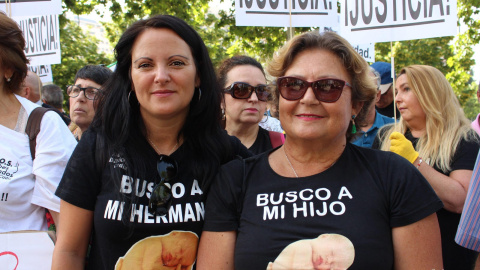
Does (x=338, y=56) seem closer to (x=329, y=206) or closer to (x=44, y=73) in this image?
(x=329, y=206)

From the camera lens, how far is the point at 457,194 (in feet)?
8.97

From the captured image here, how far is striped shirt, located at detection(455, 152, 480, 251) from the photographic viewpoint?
1.87 meters

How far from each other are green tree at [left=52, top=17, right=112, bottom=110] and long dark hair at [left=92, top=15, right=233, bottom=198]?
13.5 m

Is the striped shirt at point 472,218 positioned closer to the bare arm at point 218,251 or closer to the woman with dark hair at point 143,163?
the bare arm at point 218,251

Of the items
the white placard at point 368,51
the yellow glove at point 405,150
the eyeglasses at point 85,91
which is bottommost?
the yellow glove at point 405,150

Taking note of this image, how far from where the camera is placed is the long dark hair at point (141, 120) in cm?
210

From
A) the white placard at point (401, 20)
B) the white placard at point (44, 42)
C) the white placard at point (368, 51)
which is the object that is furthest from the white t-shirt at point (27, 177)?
the white placard at point (368, 51)

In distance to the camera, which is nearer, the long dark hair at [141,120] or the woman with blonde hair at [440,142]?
the long dark hair at [141,120]

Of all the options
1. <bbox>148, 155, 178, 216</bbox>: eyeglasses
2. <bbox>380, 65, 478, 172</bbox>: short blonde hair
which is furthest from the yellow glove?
<bbox>148, 155, 178, 216</bbox>: eyeglasses

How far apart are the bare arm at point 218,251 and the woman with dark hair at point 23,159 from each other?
83cm

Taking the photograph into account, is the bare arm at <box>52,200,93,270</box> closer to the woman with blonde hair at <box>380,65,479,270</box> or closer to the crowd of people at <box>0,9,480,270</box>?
the crowd of people at <box>0,9,480,270</box>

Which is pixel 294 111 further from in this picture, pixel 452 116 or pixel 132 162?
pixel 452 116

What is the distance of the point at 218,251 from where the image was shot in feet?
6.29

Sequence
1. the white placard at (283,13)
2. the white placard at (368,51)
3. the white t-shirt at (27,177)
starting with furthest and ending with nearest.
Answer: the white placard at (368,51)
the white placard at (283,13)
the white t-shirt at (27,177)
